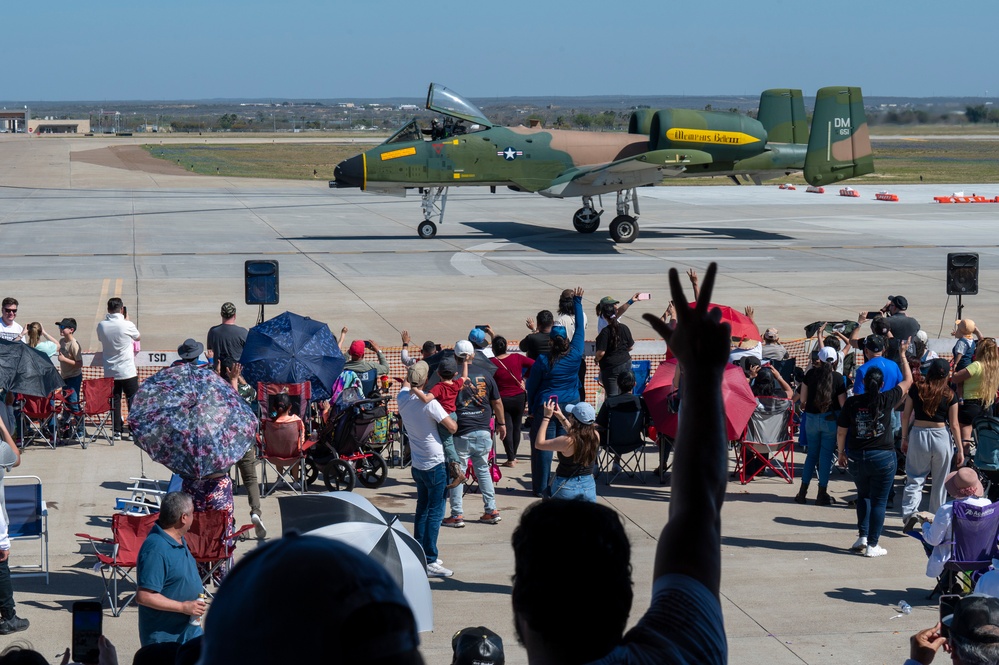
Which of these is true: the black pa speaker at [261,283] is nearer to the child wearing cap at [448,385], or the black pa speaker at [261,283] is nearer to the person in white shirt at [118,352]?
the person in white shirt at [118,352]

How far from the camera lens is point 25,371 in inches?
406

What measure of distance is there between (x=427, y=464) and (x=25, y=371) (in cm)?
436

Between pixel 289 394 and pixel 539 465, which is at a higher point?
pixel 289 394

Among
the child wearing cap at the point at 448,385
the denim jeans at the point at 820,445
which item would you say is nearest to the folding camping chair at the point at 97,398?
the child wearing cap at the point at 448,385

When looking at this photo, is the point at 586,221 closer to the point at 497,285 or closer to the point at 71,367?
the point at 497,285

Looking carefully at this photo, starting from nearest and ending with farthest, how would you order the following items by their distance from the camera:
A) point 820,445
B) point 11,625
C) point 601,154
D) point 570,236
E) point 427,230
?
point 11,625
point 820,445
point 601,154
point 427,230
point 570,236

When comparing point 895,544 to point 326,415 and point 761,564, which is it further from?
point 326,415

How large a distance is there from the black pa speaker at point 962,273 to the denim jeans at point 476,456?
767 cm

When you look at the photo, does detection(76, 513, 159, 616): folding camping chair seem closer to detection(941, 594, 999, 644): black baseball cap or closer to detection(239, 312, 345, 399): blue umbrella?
detection(239, 312, 345, 399): blue umbrella

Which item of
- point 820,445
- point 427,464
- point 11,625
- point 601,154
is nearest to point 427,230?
point 601,154

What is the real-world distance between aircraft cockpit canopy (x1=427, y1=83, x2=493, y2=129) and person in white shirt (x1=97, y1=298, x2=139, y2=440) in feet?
53.1

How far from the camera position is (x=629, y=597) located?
75.9 inches

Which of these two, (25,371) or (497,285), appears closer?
(25,371)

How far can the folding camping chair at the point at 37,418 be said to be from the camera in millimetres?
11445
